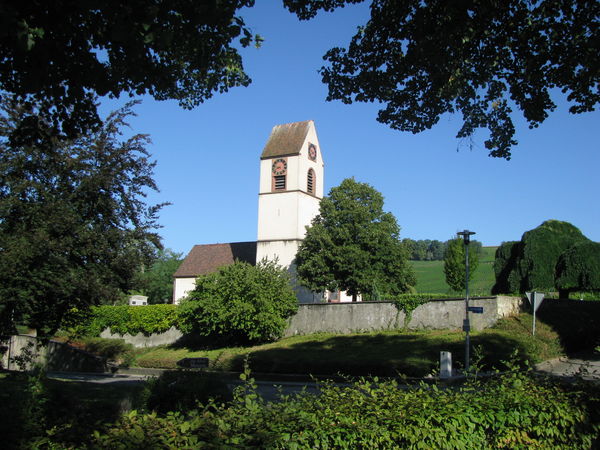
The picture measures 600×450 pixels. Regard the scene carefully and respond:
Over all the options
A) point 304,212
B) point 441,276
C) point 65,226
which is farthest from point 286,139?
point 441,276

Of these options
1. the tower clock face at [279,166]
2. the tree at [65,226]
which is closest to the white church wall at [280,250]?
the tower clock face at [279,166]

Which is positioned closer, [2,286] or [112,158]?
[2,286]

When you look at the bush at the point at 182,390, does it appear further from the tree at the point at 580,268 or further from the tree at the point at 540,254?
the tree at the point at 540,254

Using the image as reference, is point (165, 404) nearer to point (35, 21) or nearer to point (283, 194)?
point (35, 21)

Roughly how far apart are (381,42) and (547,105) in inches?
123

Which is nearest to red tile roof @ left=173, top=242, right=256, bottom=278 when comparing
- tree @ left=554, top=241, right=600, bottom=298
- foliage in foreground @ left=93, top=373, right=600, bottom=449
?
tree @ left=554, top=241, right=600, bottom=298

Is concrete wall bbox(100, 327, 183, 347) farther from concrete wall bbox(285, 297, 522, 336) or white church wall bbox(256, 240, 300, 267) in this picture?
white church wall bbox(256, 240, 300, 267)

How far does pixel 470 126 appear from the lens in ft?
32.5

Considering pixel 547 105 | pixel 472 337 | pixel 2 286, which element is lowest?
pixel 472 337

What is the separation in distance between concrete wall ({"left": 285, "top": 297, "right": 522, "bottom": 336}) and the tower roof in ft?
69.2

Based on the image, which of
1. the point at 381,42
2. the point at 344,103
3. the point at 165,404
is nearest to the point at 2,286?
the point at 165,404

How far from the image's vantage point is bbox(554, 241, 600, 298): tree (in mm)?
29656

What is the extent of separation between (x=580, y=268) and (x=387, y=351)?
44.1ft

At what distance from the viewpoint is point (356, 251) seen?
4009cm
